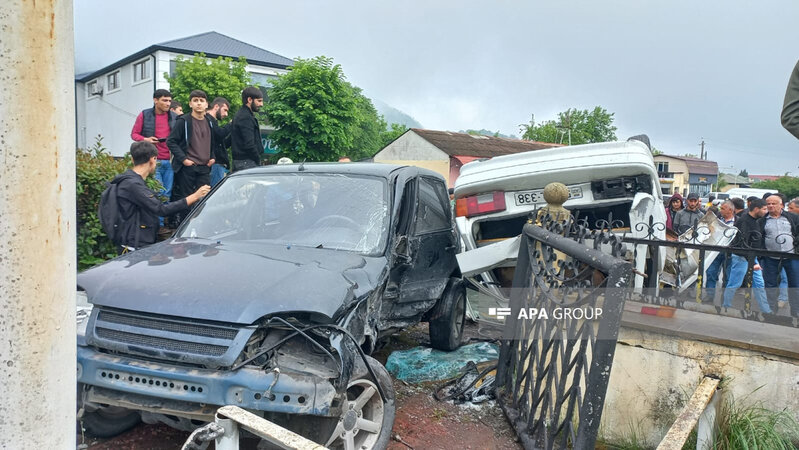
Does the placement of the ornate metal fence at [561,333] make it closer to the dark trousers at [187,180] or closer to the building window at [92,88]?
the dark trousers at [187,180]

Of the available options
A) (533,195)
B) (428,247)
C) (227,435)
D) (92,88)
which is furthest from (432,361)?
→ (92,88)

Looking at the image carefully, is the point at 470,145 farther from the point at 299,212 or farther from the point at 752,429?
the point at 752,429

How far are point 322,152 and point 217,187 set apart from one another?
20.2m

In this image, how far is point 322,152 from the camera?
2480 cm

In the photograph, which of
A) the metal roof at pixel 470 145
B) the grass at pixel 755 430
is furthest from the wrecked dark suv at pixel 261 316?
the metal roof at pixel 470 145

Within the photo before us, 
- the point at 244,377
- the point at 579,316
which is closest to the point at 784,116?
the point at 579,316

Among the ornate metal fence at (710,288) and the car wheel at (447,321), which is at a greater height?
the ornate metal fence at (710,288)

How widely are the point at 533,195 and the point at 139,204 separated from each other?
362cm


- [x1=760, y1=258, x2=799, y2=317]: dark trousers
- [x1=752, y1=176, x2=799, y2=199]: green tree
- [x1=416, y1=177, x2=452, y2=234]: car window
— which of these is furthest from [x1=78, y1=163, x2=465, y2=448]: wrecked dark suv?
[x1=752, y1=176, x2=799, y2=199]: green tree

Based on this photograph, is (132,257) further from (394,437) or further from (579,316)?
(579,316)

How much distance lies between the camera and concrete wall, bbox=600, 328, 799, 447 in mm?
3287

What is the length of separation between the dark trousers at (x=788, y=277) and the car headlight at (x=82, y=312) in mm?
4255

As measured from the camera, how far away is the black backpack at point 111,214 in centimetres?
478

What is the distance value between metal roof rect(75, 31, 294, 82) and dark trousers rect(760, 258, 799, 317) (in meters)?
35.8
